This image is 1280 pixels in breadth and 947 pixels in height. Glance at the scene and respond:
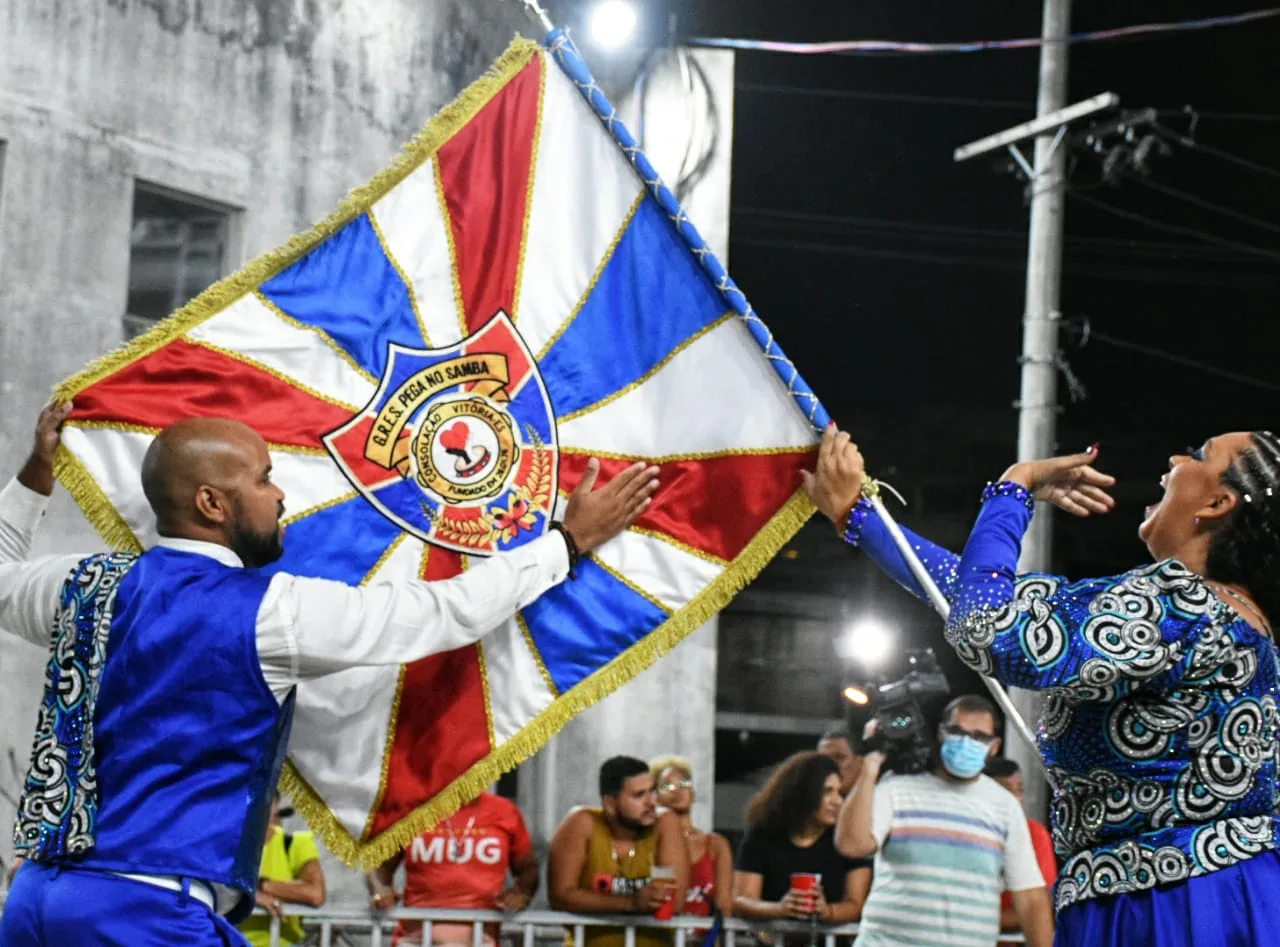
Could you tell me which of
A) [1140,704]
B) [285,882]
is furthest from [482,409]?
[285,882]

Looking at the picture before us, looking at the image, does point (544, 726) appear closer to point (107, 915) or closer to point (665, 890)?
point (107, 915)

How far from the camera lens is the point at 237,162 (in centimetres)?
1018

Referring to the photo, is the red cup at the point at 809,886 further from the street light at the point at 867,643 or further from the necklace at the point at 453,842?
the street light at the point at 867,643

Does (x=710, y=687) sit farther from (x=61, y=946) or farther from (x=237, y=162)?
(x=61, y=946)

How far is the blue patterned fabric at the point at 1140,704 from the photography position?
312cm

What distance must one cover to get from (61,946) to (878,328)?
711 inches

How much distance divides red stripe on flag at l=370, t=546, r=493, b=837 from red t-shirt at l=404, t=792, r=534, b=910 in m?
2.89

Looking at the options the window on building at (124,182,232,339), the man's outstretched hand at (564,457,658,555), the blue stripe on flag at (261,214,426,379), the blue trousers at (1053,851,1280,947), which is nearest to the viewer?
the blue trousers at (1053,851,1280,947)

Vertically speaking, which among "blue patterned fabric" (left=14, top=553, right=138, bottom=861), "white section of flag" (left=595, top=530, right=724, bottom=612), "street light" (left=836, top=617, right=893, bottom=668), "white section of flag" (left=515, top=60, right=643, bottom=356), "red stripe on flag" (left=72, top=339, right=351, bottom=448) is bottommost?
"blue patterned fabric" (left=14, top=553, right=138, bottom=861)

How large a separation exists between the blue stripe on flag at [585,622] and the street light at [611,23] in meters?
8.23

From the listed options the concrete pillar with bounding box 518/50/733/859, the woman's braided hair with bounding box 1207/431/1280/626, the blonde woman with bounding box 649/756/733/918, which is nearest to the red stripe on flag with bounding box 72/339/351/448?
the woman's braided hair with bounding box 1207/431/1280/626

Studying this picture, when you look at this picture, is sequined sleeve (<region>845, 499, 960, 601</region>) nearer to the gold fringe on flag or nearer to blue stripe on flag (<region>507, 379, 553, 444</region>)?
the gold fringe on flag

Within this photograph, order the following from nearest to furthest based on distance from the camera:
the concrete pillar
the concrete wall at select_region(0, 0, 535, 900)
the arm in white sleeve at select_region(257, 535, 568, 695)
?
the arm in white sleeve at select_region(257, 535, 568, 695) < the concrete wall at select_region(0, 0, 535, 900) < the concrete pillar

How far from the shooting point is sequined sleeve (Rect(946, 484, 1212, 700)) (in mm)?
3123
